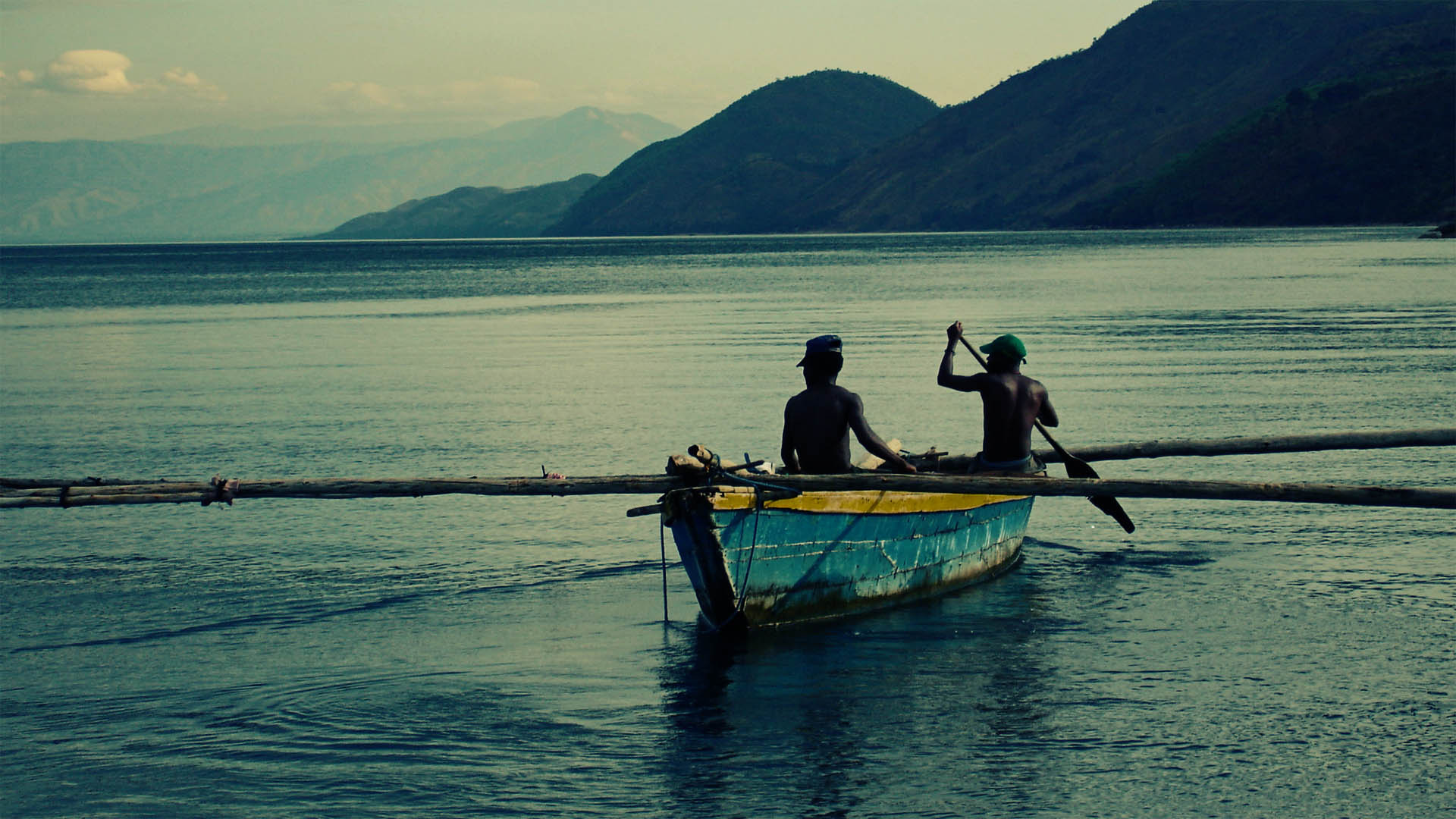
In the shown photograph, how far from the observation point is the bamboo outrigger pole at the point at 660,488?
13695 millimetres

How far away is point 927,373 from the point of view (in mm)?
38125

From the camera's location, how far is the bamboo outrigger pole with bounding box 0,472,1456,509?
13.7m

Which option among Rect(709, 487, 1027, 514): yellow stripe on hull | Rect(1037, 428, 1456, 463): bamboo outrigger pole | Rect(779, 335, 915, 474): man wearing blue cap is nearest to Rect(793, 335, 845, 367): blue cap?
Rect(779, 335, 915, 474): man wearing blue cap

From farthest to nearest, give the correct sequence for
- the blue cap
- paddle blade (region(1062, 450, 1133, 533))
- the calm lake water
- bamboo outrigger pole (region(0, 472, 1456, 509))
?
1. paddle blade (region(1062, 450, 1133, 533))
2. the blue cap
3. bamboo outrigger pole (region(0, 472, 1456, 509))
4. the calm lake water

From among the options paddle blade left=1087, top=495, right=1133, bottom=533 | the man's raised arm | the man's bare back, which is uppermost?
the man's raised arm

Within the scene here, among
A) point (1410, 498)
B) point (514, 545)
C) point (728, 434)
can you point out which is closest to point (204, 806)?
point (514, 545)

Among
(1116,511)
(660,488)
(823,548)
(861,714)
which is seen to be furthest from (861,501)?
(1116,511)

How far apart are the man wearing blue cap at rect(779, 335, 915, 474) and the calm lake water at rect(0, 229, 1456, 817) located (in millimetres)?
1620

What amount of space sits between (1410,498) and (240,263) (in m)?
187

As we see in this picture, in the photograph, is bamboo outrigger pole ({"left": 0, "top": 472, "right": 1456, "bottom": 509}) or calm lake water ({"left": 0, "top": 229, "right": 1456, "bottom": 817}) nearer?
calm lake water ({"left": 0, "top": 229, "right": 1456, "bottom": 817})

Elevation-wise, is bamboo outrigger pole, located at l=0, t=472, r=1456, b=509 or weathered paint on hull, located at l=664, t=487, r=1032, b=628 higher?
bamboo outrigger pole, located at l=0, t=472, r=1456, b=509

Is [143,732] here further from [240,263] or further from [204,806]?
[240,263]

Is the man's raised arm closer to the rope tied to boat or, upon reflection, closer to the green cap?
the green cap

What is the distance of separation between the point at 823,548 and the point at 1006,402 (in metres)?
2.97
